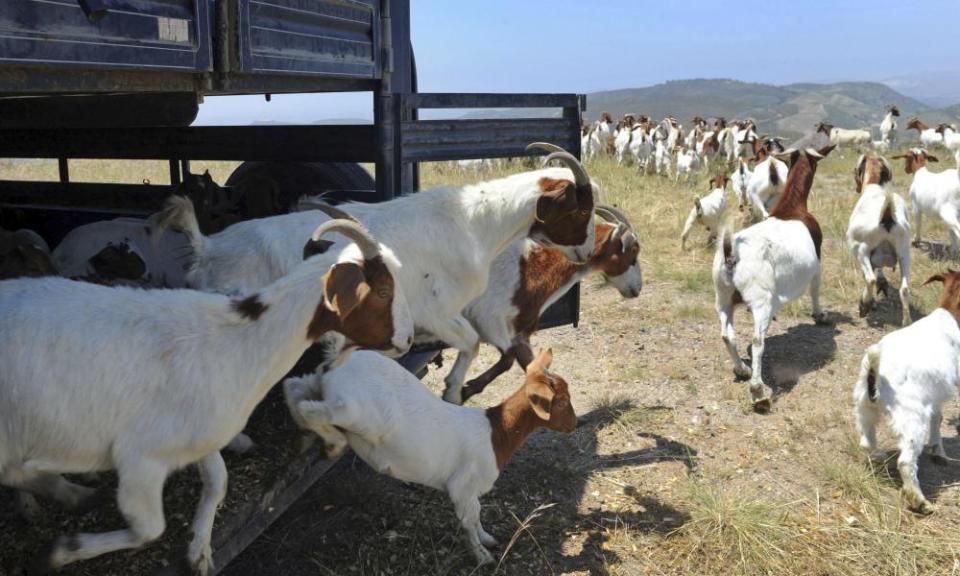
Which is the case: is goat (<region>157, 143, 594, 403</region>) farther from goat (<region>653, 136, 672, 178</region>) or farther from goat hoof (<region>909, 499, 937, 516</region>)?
goat (<region>653, 136, 672, 178</region>)

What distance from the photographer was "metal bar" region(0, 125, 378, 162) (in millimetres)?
5370

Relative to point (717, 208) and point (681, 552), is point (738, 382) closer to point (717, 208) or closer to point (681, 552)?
point (681, 552)

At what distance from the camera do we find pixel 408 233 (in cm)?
433

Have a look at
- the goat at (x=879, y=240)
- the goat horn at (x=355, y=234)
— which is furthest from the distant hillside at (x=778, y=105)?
the goat horn at (x=355, y=234)

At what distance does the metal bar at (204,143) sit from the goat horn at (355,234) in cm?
163

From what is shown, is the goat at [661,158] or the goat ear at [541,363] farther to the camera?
the goat at [661,158]

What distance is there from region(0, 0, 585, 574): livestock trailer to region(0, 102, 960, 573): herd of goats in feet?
1.08

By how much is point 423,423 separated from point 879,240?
6.05 metres

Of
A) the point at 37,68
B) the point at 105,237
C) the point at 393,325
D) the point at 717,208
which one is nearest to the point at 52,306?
the point at 37,68

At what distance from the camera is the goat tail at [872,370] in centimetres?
482

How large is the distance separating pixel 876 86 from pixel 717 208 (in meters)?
170

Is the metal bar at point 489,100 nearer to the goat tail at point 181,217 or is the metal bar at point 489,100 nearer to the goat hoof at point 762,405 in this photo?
the goat tail at point 181,217

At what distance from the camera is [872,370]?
4.84 meters

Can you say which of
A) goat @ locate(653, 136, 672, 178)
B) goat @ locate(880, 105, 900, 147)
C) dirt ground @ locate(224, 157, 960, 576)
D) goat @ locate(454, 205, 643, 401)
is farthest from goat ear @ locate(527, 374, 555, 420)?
goat @ locate(880, 105, 900, 147)
